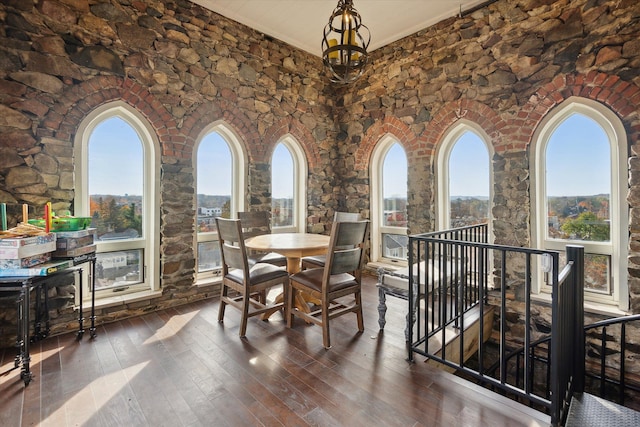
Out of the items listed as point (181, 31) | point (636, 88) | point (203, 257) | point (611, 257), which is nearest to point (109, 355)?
point (203, 257)

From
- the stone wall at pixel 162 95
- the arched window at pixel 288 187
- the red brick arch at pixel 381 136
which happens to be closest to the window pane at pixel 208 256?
the stone wall at pixel 162 95

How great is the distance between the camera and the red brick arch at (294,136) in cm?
418

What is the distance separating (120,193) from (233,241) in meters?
1.55

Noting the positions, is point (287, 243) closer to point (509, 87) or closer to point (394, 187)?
point (394, 187)

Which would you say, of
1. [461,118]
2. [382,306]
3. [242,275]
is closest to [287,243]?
[242,275]

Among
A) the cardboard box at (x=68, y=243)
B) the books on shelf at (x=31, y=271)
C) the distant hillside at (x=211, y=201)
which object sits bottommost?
the books on shelf at (x=31, y=271)

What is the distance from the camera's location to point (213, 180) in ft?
12.7

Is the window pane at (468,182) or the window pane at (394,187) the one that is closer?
the window pane at (468,182)

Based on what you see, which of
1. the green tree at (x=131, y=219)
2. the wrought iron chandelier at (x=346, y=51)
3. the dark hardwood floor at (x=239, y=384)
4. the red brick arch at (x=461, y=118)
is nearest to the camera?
the dark hardwood floor at (x=239, y=384)

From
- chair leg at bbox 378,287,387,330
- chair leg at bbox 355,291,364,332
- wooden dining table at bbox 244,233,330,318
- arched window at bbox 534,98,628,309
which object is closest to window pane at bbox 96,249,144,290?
wooden dining table at bbox 244,233,330,318

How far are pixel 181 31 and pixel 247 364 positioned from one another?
355 centimetres

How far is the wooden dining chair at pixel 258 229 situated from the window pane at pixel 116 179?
3.74 feet

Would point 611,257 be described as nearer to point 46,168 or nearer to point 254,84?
point 254,84

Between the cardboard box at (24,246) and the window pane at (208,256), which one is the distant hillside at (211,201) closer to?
the window pane at (208,256)
